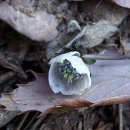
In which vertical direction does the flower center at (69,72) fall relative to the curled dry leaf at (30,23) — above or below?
below

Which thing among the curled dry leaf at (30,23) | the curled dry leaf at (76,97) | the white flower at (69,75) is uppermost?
the curled dry leaf at (30,23)

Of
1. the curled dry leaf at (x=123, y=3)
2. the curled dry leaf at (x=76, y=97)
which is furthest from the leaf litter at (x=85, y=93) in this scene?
the curled dry leaf at (x=123, y=3)

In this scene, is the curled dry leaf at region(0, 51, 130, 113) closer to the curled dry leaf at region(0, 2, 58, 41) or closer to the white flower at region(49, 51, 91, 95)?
the white flower at region(49, 51, 91, 95)

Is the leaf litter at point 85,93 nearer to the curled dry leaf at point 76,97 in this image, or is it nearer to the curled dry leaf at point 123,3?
the curled dry leaf at point 76,97

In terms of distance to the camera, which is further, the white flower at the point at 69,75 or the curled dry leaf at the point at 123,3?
the curled dry leaf at the point at 123,3

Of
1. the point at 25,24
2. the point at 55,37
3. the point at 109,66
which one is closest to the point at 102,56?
the point at 109,66

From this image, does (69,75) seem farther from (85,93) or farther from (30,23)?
(30,23)

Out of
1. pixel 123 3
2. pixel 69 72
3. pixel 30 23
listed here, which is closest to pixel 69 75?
pixel 69 72
